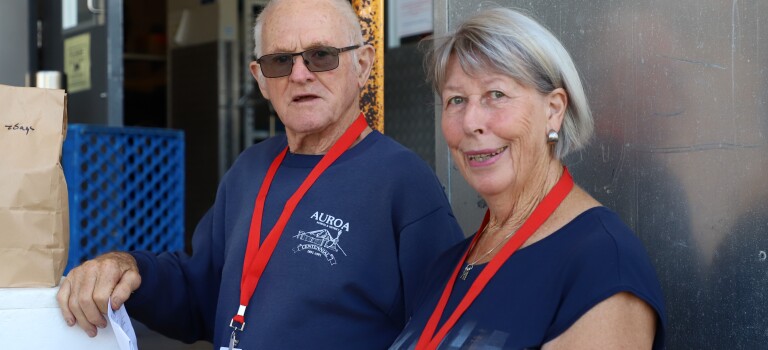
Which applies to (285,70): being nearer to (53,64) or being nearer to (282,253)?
(282,253)

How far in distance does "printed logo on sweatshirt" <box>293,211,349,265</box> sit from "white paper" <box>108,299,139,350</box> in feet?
1.37

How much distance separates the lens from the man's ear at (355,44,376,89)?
8.32 ft

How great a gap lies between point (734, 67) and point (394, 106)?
3.12m

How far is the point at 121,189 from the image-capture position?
4234mm

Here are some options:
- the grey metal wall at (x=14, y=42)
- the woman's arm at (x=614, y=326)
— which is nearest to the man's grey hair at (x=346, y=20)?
the woman's arm at (x=614, y=326)

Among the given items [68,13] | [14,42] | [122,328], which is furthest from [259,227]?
[68,13]

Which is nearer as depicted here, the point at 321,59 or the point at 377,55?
the point at 321,59

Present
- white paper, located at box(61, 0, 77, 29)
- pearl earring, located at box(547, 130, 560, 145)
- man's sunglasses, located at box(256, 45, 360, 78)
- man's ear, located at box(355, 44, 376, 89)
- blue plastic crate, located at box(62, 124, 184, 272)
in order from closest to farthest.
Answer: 1. pearl earring, located at box(547, 130, 560, 145)
2. man's sunglasses, located at box(256, 45, 360, 78)
3. man's ear, located at box(355, 44, 376, 89)
4. blue plastic crate, located at box(62, 124, 184, 272)
5. white paper, located at box(61, 0, 77, 29)

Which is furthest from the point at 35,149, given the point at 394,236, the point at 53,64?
the point at 53,64

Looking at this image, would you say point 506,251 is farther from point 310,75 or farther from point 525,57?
point 310,75

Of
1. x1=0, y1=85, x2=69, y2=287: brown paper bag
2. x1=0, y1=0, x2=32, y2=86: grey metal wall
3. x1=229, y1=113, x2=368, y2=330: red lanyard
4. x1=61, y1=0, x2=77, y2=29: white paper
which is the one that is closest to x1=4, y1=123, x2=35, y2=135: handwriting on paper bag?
x1=0, y1=85, x2=69, y2=287: brown paper bag

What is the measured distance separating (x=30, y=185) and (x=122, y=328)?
39 cm

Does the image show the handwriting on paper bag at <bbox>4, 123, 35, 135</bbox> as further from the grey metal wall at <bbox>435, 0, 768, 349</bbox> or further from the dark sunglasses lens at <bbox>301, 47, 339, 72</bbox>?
the grey metal wall at <bbox>435, 0, 768, 349</bbox>

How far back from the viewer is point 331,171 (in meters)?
2.39
